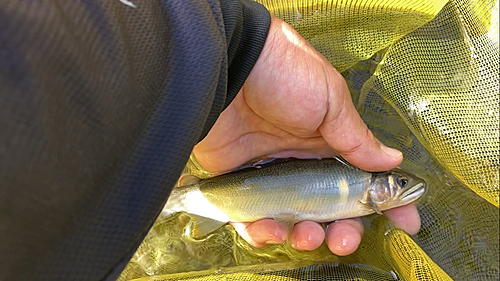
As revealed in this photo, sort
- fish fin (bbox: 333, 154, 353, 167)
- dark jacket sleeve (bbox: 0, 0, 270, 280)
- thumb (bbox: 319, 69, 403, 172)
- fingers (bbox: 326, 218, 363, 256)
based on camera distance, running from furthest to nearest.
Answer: fish fin (bbox: 333, 154, 353, 167)
fingers (bbox: 326, 218, 363, 256)
thumb (bbox: 319, 69, 403, 172)
dark jacket sleeve (bbox: 0, 0, 270, 280)

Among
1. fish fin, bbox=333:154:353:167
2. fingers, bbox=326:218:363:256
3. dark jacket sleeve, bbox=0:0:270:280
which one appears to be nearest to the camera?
dark jacket sleeve, bbox=0:0:270:280

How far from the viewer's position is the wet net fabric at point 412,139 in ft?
5.55

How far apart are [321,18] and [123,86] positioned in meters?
1.53

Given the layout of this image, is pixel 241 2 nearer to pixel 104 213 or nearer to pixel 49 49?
pixel 49 49

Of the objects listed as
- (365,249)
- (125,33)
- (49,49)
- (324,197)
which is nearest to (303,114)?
(324,197)

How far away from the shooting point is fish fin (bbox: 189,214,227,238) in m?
2.31

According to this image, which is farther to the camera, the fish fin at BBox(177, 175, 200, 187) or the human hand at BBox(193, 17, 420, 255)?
the fish fin at BBox(177, 175, 200, 187)

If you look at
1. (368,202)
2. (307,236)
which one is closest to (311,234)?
(307,236)

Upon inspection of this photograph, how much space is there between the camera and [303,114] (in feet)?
6.02

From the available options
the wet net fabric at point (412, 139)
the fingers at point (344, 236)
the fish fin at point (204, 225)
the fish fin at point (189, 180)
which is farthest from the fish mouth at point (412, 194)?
the fish fin at point (189, 180)

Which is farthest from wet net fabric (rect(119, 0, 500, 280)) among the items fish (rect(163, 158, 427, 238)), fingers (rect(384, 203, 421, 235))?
fish (rect(163, 158, 427, 238))

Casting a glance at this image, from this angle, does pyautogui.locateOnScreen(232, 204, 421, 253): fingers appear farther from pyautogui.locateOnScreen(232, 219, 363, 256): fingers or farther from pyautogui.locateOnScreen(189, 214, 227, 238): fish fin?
pyautogui.locateOnScreen(189, 214, 227, 238): fish fin

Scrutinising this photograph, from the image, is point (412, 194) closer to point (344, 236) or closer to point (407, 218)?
point (407, 218)

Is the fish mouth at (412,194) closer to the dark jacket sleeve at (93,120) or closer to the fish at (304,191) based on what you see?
the fish at (304,191)
